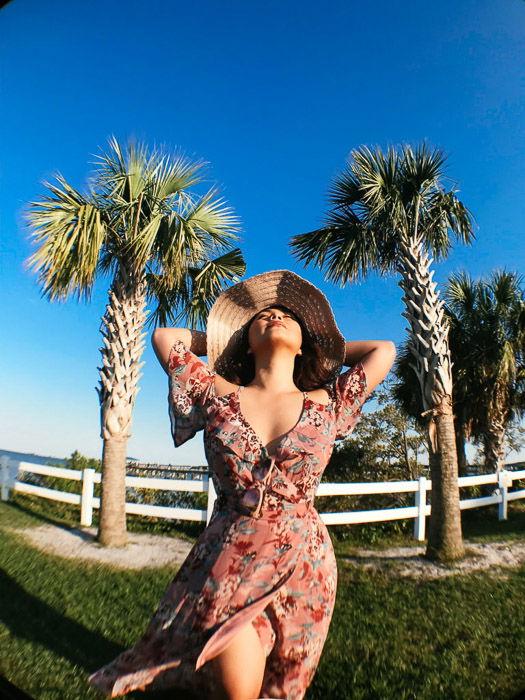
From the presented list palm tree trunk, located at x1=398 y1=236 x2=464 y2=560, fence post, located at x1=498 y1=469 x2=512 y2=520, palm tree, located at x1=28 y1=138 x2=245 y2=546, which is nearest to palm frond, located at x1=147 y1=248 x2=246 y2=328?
palm tree, located at x1=28 y1=138 x2=245 y2=546

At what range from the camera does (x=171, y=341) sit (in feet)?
3.87

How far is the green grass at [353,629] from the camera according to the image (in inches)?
54.2

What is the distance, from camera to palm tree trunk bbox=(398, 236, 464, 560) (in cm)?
256

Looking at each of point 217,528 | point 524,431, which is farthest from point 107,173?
point 524,431

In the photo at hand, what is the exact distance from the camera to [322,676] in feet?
4.64

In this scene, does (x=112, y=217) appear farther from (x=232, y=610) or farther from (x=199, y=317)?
(x=232, y=610)

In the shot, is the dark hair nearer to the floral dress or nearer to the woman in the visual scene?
the woman

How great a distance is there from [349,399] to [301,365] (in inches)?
11.0

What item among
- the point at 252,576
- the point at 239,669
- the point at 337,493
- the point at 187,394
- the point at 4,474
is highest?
the point at 187,394

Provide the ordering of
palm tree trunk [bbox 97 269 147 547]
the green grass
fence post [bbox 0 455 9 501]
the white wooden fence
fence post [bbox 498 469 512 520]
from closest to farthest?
the green grass
palm tree trunk [bbox 97 269 147 547]
fence post [bbox 498 469 512 520]
the white wooden fence
fence post [bbox 0 455 9 501]

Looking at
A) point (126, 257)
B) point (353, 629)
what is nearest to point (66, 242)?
point (126, 257)

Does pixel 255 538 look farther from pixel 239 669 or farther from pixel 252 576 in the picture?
pixel 239 669

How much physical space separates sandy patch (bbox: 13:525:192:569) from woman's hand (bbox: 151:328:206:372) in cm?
187

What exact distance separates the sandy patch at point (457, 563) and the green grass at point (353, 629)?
0.08 metres
